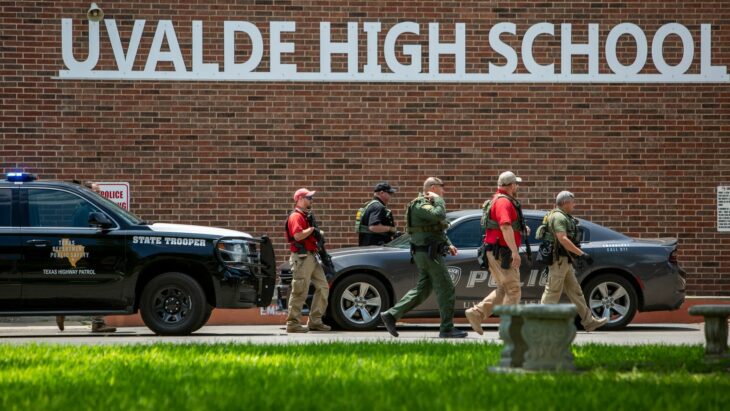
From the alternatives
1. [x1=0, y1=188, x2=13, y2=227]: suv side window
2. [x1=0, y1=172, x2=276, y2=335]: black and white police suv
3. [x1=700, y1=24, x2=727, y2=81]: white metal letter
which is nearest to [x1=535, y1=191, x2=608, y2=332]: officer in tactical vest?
[x1=0, y1=172, x2=276, y2=335]: black and white police suv

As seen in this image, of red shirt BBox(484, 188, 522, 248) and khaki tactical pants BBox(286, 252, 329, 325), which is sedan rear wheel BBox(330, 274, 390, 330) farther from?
red shirt BBox(484, 188, 522, 248)

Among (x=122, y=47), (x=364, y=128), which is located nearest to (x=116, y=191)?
(x=122, y=47)

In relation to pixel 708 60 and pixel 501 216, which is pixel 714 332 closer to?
pixel 501 216

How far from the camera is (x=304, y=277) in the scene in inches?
595

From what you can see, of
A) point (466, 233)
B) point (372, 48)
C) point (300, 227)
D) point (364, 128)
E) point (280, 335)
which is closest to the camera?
point (280, 335)

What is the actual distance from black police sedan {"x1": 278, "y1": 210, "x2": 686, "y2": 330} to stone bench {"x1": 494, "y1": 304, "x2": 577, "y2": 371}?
20.9ft

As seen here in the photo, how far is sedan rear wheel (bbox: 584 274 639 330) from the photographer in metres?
15.5

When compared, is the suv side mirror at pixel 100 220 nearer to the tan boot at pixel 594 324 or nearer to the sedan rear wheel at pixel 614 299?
the tan boot at pixel 594 324

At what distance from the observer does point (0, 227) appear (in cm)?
1391

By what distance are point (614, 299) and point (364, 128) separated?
5.21 meters

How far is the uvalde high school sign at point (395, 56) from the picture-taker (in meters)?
18.9

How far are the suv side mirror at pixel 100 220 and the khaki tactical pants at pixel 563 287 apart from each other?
488 cm

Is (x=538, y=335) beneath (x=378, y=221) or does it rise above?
beneath

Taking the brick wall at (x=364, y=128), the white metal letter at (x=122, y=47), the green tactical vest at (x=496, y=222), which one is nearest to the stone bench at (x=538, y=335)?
the green tactical vest at (x=496, y=222)
